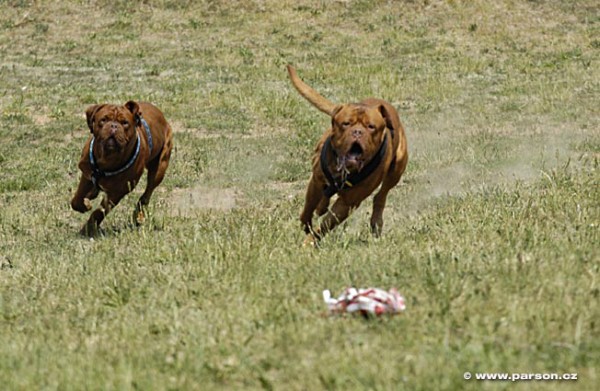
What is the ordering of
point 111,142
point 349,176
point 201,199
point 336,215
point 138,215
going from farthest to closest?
point 201,199 → point 138,215 → point 111,142 → point 336,215 → point 349,176

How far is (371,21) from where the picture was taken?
27859mm

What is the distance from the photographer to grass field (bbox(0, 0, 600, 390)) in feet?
11.7

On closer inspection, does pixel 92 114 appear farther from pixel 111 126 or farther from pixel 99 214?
pixel 99 214

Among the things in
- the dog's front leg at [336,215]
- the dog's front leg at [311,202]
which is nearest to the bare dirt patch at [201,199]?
the dog's front leg at [311,202]

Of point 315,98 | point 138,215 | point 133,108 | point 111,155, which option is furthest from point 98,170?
point 315,98

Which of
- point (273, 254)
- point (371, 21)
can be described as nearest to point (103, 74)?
point (371, 21)

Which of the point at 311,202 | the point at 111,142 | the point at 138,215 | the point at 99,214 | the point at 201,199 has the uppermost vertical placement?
the point at 111,142

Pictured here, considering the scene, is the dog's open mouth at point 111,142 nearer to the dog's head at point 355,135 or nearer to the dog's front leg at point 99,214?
the dog's front leg at point 99,214

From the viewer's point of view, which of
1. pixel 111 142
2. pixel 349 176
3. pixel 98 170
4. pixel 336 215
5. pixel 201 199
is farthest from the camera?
pixel 201 199

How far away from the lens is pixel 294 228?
6.89 meters

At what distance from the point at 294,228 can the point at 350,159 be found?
0.65 meters

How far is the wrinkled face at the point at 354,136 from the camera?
680cm

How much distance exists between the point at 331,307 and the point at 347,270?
2.43 ft

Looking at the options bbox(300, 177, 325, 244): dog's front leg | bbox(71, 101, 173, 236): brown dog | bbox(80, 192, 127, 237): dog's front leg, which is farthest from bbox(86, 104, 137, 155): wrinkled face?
bbox(300, 177, 325, 244): dog's front leg
